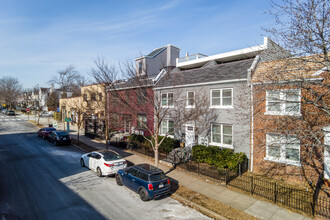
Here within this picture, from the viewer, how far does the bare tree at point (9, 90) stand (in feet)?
272

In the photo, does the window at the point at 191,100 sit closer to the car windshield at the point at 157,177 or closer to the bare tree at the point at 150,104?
the bare tree at the point at 150,104

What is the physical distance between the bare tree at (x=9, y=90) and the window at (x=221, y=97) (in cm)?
9559

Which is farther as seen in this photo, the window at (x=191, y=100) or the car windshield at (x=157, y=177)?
the window at (x=191, y=100)

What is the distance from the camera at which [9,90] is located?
3344 inches

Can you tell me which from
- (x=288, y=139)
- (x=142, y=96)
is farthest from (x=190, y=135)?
(x=288, y=139)

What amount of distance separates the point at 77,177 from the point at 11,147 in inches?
549

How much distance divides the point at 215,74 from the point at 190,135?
19.1ft

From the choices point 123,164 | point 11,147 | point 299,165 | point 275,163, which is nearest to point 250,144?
point 275,163

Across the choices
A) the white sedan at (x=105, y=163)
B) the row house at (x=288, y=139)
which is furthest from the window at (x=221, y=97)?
the white sedan at (x=105, y=163)

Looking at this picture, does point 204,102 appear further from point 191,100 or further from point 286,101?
point 286,101

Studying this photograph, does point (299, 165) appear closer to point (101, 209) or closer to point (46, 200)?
point (101, 209)

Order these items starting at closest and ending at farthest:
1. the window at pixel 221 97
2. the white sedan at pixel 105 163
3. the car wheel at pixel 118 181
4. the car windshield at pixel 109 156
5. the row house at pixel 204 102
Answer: the car wheel at pixel 118 181, the white sedan at pixel 105 163, the car windshield at pixel 109 156, the row house at pixel 204 102, the window at pixel 221 97

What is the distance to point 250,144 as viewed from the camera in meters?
13.4

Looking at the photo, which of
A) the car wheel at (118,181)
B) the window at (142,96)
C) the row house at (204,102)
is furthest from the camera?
the row house at (204,102)
